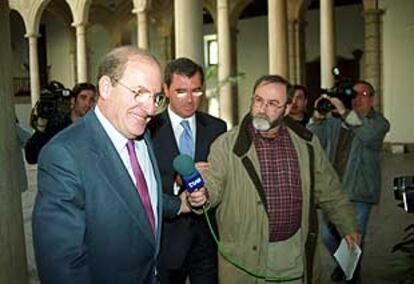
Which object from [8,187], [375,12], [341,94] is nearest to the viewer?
[8,187]

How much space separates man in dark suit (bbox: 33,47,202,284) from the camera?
5.75 feet

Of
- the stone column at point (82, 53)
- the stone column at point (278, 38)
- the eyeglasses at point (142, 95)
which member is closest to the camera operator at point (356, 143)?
the eyeglasses at point (142, 95)

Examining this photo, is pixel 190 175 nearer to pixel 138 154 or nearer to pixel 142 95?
pixel 138 154

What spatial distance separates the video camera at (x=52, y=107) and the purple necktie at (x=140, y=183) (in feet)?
7.26

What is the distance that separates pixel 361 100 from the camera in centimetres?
442

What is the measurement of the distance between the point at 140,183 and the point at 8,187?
1222mm

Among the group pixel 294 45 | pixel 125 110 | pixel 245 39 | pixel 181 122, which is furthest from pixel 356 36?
pixel 125 110

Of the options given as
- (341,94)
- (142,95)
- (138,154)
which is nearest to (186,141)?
(138,154)

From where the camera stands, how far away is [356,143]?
450cm

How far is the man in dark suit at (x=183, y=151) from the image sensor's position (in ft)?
10.5

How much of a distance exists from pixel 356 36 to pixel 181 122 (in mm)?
18899

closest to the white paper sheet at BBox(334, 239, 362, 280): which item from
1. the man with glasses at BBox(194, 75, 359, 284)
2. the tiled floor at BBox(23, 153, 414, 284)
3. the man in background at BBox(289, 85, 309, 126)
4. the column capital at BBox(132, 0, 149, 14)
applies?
the man with glasses at BBox(194, 75, 359, 284)

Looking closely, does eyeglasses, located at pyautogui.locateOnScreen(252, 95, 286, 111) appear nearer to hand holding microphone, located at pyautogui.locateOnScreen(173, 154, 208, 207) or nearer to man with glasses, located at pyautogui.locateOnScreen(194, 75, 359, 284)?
man with glasses, located at pyautogui.locateOnScreen(194, 75, 359, 284)

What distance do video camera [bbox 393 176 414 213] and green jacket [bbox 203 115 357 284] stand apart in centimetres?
51
